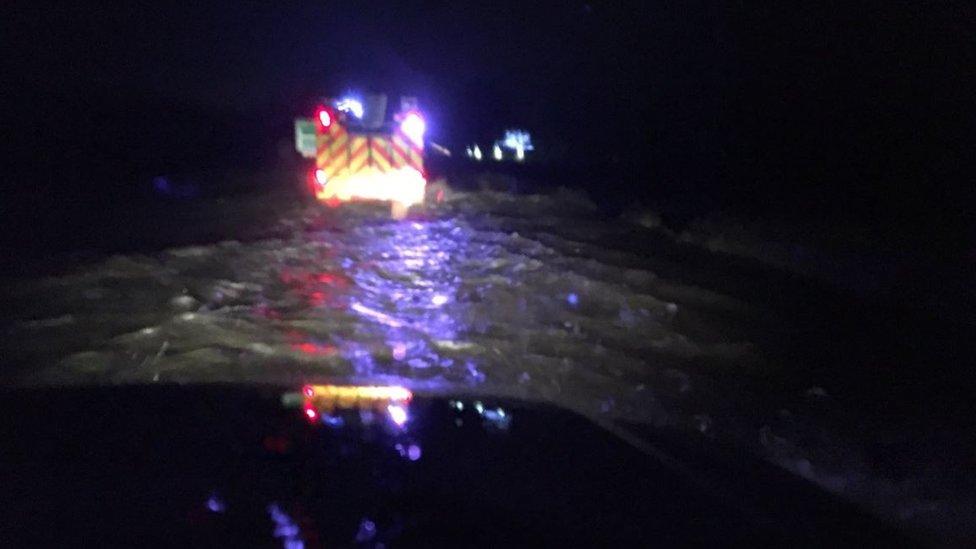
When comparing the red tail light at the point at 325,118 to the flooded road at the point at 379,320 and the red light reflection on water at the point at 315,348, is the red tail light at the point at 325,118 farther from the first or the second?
the red light reflection on water at the point at 315,348

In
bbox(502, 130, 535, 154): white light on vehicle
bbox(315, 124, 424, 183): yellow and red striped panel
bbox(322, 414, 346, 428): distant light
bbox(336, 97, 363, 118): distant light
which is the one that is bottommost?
bbox(502, 130, 535, 154): white light on vehicle

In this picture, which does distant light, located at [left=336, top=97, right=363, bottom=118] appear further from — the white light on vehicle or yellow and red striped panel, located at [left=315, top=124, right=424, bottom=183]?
the white light on vehicle

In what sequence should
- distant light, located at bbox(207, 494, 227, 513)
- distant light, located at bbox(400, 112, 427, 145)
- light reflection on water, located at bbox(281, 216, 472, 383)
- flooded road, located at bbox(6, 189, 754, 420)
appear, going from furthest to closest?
distant light, located at bbox(400, 112, 427, 145) < light reflection on water, located at bbox(281, 216, 472, 383) < flooded road, located at bbox(6, 189, 754, 420) < distant light, located at bbox(207, 494, 227, 513)

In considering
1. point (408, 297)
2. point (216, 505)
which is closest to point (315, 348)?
point (408, 297)

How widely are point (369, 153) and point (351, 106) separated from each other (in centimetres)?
145

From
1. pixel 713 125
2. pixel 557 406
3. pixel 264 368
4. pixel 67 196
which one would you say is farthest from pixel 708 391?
pixel 713 125

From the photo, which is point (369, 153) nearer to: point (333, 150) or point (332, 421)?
point (333, 150)

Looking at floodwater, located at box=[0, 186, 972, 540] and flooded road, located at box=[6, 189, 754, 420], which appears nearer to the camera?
floodwater, located at box=[0, 186, 972, 540]

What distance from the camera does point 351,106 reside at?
20828 mm

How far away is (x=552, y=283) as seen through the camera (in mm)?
13328

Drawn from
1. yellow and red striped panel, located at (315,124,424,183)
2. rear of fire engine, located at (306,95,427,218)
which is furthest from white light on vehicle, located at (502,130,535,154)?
yellow and red striped panel, located at (315,124,424,183)

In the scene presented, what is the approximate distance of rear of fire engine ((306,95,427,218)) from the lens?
771 inches

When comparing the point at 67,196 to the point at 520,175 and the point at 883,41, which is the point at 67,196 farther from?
the point at 883,41

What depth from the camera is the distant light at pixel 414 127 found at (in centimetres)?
2000
